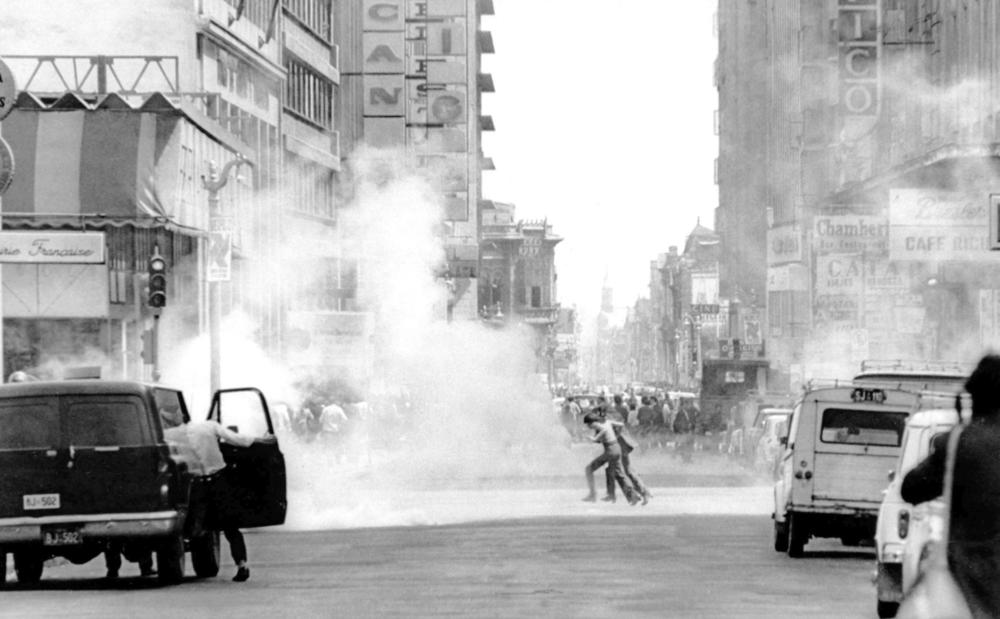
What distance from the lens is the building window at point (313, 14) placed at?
233ft

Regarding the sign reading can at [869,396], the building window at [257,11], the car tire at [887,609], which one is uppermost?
the building window at [257,11]

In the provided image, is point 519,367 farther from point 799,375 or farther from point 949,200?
point 949,200

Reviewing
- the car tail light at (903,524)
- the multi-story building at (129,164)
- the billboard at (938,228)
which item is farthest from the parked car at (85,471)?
the billboard at (938,228)

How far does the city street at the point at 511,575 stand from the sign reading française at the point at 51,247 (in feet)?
19.7

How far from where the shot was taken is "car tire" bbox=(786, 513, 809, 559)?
83.7 feet

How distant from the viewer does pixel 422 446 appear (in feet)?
240

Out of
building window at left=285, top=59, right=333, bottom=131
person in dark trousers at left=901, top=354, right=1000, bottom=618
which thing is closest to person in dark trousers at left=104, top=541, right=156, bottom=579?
person in dark trousers at left=901, top=354, right=1000, bottom=618

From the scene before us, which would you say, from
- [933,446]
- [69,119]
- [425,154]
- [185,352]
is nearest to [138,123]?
[69,119]

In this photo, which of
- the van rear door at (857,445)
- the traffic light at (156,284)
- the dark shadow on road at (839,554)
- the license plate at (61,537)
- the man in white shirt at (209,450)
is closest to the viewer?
the license plate at (61,537)

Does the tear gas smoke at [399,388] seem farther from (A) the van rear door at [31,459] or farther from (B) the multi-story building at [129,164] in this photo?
(A) the van rear door at [31,459]

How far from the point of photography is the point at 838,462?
2672 centimetres

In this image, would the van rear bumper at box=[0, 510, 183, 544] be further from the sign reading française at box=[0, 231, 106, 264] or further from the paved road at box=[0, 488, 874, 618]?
the sign reading française at box=[0, 231, 106, 264]

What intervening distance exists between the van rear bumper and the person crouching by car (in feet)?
2.82

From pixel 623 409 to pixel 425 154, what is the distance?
3848 cm
